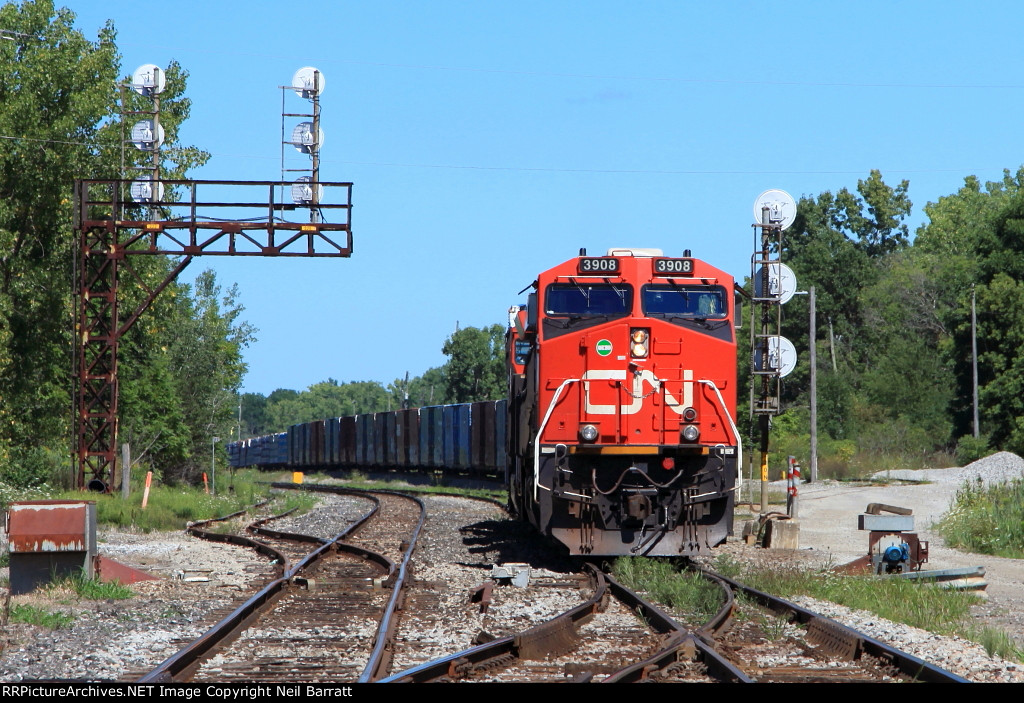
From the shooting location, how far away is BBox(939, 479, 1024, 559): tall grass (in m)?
17.4


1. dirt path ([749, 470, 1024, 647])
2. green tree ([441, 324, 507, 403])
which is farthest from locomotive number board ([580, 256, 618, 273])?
green tree ([441, 324, 507, 403])

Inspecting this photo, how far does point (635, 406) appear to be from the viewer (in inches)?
551

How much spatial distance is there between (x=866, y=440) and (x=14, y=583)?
45.2 meters

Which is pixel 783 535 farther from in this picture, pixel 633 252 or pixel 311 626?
pixel 311 626

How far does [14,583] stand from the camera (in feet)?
37.0

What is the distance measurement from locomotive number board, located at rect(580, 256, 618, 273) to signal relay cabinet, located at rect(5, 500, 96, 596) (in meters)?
6.41

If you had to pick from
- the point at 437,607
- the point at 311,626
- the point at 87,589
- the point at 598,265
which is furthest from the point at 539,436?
the point at 87,589

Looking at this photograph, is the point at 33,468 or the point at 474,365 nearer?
the point at 33,468

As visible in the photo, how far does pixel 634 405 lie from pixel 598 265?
1.82 meters

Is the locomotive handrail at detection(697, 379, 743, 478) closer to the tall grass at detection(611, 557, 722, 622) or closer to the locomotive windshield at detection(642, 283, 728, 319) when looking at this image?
the locomotive windshield at detection(642, 283, 728, 319)

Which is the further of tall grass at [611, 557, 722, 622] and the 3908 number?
the 3908 number

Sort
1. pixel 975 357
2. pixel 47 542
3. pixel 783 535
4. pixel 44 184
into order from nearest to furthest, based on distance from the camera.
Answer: pixel 47 542, pixel 783 535, pixel 44 184, pixel 975 357

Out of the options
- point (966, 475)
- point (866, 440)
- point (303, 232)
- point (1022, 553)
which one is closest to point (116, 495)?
point (303, 232)

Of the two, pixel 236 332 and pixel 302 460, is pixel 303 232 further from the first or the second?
pixel 236 332
